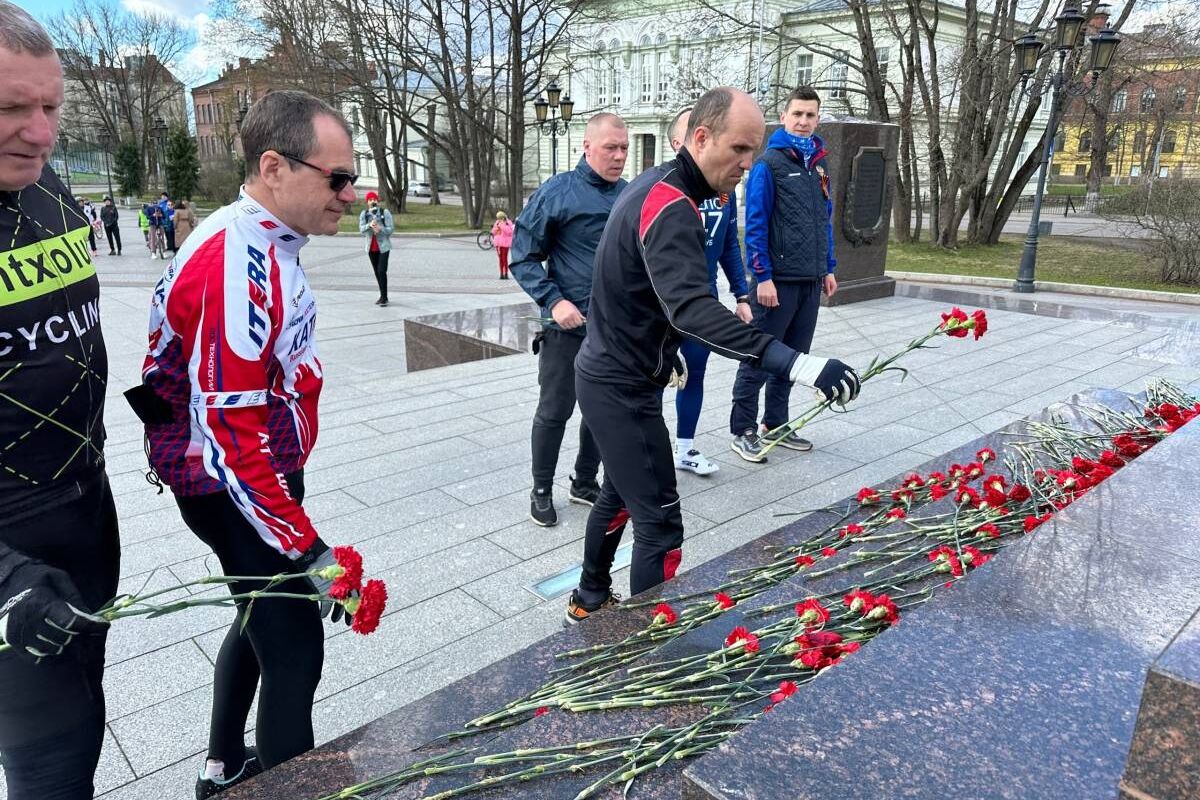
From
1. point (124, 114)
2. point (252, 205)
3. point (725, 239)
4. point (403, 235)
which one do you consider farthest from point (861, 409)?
point (124, 114)

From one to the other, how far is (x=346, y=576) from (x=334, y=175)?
2.93 ft

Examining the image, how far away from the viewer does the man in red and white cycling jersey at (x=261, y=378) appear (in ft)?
5.91

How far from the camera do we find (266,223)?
6.21 ft

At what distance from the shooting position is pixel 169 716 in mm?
2783

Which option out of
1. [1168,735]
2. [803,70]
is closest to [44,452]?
[1168,735]

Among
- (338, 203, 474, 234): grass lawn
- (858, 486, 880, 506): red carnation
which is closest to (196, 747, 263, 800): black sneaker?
(858, 486, 880, 506): red carnation

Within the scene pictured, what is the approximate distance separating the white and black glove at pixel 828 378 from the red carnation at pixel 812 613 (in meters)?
0.56

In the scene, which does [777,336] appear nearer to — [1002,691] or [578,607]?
[578,607]

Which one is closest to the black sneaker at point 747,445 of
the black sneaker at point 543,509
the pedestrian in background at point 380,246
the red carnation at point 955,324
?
the black sneaker at point 543,509

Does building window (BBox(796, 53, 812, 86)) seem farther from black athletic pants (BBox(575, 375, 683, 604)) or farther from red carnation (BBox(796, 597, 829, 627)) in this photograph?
red carnation (BBox(796, 597, 829, 627))

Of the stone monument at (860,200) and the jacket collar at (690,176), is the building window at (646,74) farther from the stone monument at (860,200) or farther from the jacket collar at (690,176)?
the jacket collar at (690,176)

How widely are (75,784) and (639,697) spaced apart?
1.22m

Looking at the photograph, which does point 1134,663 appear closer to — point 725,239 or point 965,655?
point 965,655

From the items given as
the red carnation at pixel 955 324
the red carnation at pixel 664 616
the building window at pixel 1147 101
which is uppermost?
the building window at pixel 1147 101
